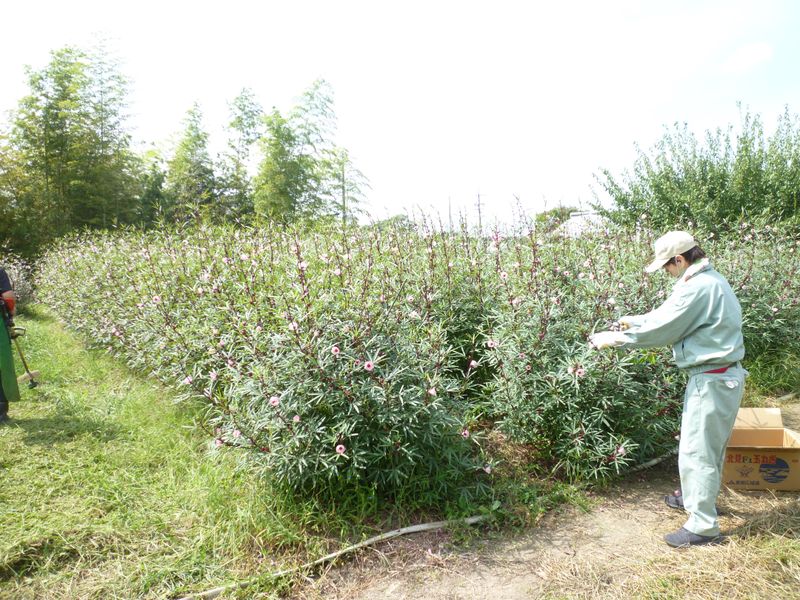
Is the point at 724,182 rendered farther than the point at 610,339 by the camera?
Yes

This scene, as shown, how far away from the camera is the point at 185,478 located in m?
3.14

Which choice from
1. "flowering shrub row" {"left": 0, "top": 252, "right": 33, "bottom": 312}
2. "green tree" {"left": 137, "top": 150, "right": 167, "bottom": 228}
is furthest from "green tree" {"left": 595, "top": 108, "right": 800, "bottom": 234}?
"green tree" {"left": 137, "top": 150, "right": 167, "bottom": 228}

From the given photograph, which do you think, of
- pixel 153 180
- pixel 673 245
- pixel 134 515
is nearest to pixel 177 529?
pixel 134 515

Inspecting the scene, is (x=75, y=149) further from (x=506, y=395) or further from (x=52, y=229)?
(x=506, y=395)

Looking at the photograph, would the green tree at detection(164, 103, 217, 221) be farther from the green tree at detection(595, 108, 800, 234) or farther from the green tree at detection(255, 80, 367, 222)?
the green tree at detection(595, 108, 800, 234)

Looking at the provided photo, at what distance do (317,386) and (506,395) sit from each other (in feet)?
4.13

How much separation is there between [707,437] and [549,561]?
96 cm

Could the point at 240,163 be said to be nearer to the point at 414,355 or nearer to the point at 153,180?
the point at 153,180

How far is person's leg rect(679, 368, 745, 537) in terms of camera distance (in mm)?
2340

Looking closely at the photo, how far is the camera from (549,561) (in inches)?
93.2

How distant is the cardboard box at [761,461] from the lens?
2.94 m

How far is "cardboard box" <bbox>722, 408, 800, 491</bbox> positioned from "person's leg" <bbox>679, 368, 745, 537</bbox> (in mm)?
691

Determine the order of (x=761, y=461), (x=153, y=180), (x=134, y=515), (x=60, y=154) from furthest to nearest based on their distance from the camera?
(x=153, y=180), (x=60, y=154), (x=761, y=461), (x=134, y=515)

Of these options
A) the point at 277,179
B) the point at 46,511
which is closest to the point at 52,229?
the point at 277,179
